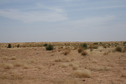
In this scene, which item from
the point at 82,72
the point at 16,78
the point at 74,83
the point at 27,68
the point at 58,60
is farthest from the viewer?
the point at 58,60

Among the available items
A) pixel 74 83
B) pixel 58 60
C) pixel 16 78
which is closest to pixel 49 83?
pixel 74 83

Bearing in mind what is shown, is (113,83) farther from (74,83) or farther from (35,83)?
(35,83)

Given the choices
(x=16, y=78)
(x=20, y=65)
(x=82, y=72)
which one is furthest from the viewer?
(x=20, y=65)

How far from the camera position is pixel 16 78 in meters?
Answer: 10.5

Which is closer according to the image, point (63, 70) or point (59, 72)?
point (59, 72)

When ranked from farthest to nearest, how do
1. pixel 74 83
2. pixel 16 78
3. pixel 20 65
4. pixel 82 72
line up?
pixel 20 65 < pixel 82 72 < pixel 16 78 < pixel 74 83

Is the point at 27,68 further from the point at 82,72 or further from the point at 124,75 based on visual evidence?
the point at 124,75

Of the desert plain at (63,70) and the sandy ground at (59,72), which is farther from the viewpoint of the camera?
the desert plain at (63,70)

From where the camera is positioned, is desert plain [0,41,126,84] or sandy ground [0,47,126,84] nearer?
sandy ground [0,47,126,84]

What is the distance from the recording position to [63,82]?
9461 mm

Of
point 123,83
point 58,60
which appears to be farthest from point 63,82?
point 58,60

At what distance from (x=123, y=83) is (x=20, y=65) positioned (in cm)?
1109

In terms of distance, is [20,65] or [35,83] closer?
[35,83]

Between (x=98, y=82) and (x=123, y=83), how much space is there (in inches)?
63.4
